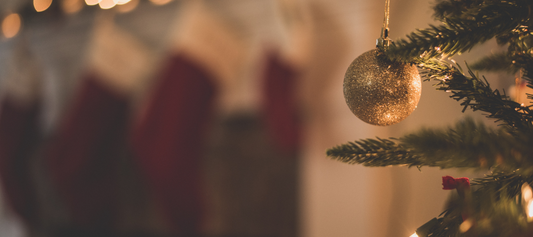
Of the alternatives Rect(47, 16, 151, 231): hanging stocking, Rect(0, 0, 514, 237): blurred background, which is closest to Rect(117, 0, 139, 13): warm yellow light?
Rect(0, 0, 514, 237): blurred background

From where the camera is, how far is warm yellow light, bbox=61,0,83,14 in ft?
4.69

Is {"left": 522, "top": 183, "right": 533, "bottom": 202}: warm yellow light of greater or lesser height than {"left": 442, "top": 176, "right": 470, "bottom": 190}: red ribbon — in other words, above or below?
below

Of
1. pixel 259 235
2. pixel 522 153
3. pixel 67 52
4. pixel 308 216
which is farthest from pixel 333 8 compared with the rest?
pixel 67 52

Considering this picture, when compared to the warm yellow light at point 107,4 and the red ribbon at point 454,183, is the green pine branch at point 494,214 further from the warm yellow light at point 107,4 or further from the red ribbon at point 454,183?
the warm yellow light at point 107,4

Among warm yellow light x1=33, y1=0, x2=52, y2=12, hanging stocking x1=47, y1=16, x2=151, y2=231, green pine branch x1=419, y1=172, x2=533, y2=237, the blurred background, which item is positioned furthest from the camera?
warm yellow light x1=33, y1=0, x2=52, y2=12

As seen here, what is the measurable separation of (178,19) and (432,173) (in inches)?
37.2

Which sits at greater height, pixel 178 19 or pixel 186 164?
pixel 178 19

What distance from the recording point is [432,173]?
1.45 feet

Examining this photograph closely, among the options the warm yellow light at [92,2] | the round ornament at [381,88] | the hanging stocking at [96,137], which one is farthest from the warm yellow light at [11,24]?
the round ornament at [381,88]

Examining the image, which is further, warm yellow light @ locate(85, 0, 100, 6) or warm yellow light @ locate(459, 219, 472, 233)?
warm yellow light @ locate(85, 0, 100, 6)

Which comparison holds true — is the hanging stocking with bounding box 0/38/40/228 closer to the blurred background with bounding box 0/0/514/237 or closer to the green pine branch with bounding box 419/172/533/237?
the blurred background with bounding box 0/0/514/237

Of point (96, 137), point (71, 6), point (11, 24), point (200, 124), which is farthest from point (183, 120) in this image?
point (11, 24)

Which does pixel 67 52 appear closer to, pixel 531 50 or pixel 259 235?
pixel 259 235

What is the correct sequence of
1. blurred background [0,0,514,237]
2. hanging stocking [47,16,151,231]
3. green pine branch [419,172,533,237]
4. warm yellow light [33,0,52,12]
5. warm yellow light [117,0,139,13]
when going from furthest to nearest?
warm yellow light [33,0,52,12], warm yellow light [117,0,139,13], hanging stocking [47,16,151,231], blurred background [0,0,514,237], green pine branch [419,172,533,237]
